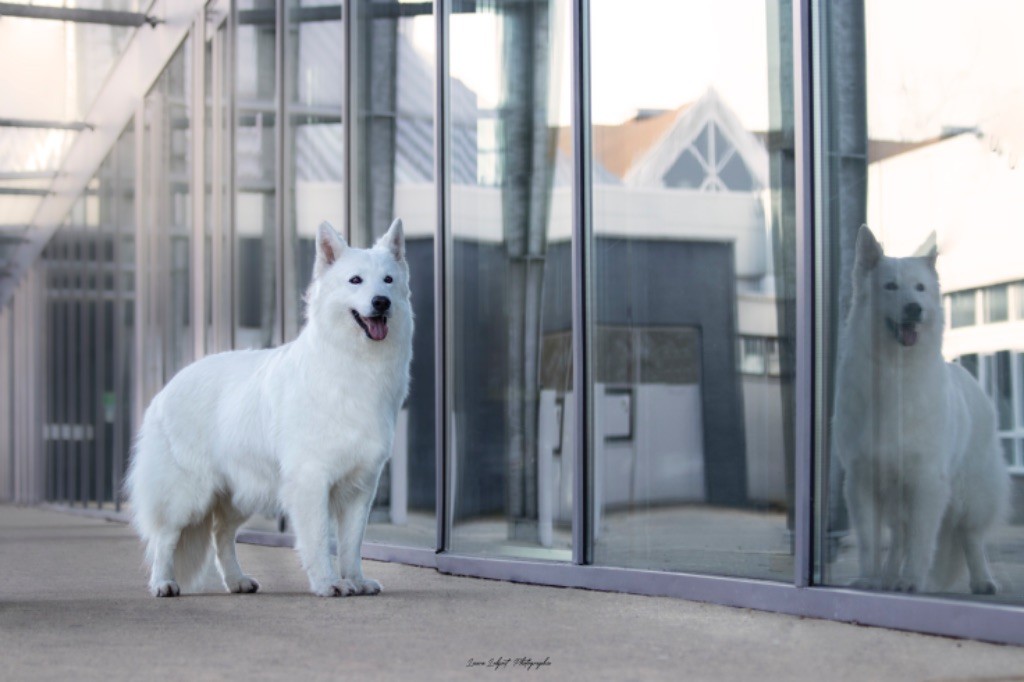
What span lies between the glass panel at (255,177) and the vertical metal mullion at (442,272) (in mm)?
3260

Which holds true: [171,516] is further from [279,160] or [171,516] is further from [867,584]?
[279,160]

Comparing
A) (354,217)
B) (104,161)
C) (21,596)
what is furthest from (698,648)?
(104,161)

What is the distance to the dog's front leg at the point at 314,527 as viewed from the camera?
7617mm

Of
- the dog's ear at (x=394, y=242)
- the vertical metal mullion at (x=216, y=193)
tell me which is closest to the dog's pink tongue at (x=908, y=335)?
the dog's ear at (x=394, y=242)

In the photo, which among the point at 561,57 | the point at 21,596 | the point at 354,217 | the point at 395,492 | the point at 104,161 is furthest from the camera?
the point at 104,161

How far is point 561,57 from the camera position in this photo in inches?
351

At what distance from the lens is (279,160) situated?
43.0 feet

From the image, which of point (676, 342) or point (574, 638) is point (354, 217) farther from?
point (574, 638)

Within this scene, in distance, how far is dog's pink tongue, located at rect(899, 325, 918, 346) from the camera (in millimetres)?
6598

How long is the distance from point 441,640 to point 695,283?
8.45 ft

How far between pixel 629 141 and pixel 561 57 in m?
0.87

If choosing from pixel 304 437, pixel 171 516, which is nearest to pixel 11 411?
pixel 171 516

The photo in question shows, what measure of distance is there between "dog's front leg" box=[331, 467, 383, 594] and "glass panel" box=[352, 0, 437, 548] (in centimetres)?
212

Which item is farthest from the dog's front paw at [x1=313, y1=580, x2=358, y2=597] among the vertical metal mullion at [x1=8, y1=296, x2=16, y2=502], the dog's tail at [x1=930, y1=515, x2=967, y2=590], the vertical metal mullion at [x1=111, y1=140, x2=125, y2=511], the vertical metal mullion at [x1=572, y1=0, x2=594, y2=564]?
the vertical metal mullion at [x1=8, y1=296, x2=16, y2=502]
